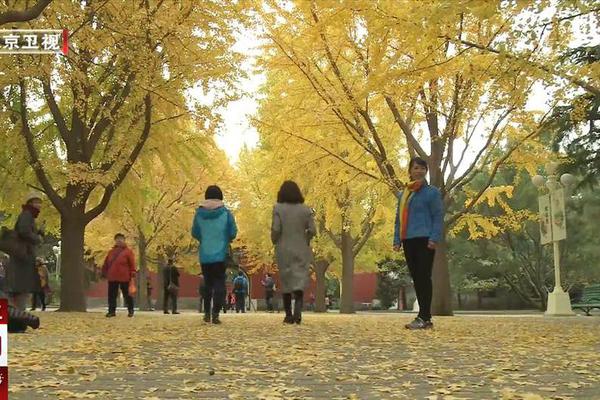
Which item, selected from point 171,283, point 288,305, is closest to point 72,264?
point 171,283

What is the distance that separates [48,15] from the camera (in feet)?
40.7

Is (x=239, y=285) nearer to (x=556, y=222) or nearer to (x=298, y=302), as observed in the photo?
(x=556, y=222)

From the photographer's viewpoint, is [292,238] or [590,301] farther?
[590,301]

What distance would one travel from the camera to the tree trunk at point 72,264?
1684 centimetres

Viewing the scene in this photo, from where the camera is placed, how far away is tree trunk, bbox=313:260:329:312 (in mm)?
29859

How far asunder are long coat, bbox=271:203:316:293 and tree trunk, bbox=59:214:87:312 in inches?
353

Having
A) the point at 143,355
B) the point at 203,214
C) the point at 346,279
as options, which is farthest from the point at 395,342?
the point at 346,279

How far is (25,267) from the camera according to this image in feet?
30.8

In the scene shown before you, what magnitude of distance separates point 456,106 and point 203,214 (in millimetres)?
7146

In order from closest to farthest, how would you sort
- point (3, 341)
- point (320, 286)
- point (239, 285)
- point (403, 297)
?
point (3, 341)
point (239, 285)
point (320, 286)
point (403, 297)

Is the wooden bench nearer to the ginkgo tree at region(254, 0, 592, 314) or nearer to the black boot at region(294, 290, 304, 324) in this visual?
the ginkgo tree at region(254, 0, 592, 314)

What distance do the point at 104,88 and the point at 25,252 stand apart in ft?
29.2

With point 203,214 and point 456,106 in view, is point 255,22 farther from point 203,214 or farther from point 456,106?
point 203,214

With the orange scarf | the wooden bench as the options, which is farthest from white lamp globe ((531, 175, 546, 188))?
the orange scarf
